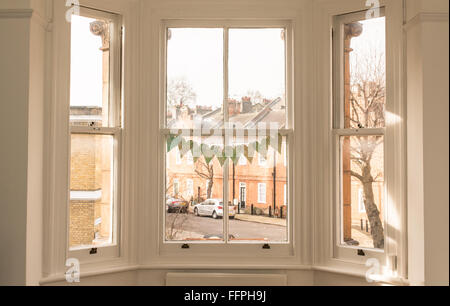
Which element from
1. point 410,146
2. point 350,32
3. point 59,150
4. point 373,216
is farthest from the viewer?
point 350,32

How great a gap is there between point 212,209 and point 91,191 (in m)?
0.84

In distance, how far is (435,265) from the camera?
2.44m

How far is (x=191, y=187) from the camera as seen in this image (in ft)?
10.5

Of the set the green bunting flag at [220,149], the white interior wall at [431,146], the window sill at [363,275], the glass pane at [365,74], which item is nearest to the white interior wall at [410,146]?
the white interior wall at [431,146]

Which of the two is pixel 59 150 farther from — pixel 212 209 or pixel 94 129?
pixel 212 209

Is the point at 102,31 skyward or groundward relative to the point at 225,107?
skyward

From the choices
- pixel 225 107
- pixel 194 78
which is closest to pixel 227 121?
pixel 225 107

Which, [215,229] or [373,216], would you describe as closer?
[373,216]

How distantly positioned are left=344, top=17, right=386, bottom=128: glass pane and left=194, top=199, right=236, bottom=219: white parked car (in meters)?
1.01

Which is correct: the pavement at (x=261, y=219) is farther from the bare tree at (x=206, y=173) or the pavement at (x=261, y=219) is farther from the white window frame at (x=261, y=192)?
the bare tree at (x=206, y=173)

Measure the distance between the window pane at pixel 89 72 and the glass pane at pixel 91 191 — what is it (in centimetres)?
15

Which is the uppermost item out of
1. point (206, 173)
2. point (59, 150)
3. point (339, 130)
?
point (339, 130)

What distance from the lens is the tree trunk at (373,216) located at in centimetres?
291

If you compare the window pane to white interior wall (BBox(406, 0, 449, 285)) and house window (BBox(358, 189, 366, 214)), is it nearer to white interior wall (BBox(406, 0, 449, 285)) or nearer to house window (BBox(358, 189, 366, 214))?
house window (BBox(358, 189, 366, 214))
